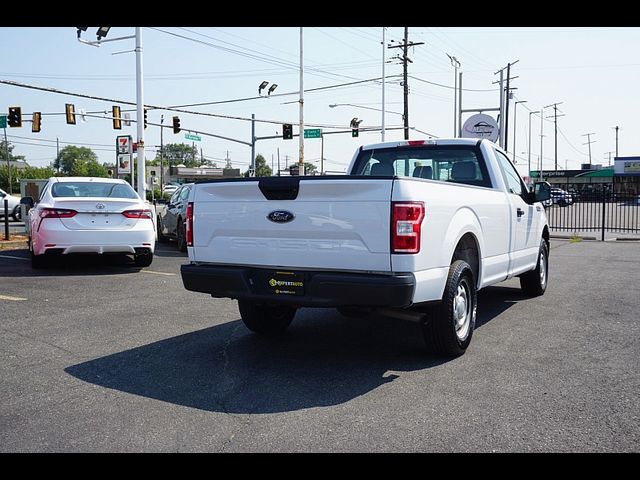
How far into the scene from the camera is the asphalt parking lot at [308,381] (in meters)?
3.76

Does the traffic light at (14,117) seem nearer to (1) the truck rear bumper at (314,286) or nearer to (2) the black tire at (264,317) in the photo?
(2) the black tire at (264,317)

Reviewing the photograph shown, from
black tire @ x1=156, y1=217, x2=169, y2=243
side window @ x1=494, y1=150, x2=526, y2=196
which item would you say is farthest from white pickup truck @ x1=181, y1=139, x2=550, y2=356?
black tire @ x1=156, y1=217, x2=169, y2=243

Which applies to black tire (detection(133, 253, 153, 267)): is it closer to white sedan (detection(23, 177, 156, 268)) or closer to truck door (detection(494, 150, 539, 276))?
white sedan (detection(23, 177, 156, 268))

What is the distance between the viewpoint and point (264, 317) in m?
6.34

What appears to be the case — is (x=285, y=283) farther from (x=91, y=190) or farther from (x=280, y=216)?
(x=91, y=190)

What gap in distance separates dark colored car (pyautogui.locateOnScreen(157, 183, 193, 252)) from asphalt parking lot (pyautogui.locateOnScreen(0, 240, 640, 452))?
244 inches

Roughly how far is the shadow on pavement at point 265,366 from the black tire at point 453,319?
17 centimetres

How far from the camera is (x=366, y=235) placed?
4.73 m

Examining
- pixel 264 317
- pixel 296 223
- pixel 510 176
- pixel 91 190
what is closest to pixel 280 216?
pixel 296 223

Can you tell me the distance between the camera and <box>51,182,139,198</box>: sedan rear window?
35.5ft

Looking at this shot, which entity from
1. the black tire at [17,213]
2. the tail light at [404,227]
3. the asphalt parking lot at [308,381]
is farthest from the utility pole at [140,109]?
the tail light at [404,227]

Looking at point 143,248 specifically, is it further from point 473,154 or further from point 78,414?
point 78,414
